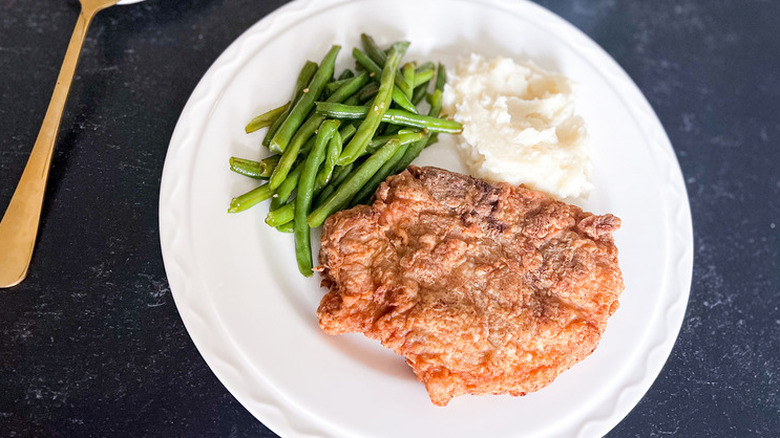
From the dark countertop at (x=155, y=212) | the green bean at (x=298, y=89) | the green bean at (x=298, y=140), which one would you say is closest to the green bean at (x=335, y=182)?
the green bean at (x=298, y=140)

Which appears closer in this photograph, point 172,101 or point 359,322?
point 359,322

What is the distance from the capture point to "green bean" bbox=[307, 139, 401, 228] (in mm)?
3836

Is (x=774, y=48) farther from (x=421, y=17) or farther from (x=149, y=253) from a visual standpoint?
(x=149, y=253)

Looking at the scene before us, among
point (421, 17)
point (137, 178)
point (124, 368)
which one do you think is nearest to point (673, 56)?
point (421, 17)

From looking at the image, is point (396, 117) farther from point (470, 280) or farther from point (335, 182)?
point (470, 280)

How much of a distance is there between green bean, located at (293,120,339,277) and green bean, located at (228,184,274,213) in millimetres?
198

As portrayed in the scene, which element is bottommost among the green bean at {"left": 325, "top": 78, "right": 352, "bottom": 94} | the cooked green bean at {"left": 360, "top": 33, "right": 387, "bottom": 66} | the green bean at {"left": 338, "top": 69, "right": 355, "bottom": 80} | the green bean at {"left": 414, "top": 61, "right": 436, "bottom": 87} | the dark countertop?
the dark countertop

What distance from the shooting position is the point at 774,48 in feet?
18.0

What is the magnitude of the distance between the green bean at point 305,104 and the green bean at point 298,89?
46mm

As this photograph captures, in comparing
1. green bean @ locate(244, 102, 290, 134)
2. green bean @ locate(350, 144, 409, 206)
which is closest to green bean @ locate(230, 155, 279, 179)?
green bean @ locate(244, 102, 290, 134)

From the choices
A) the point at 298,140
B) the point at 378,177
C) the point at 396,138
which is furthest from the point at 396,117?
the point at 298,140

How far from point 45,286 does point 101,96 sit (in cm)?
138

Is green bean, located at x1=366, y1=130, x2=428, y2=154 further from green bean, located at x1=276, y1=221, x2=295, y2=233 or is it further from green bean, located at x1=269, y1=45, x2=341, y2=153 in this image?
green bean, located at x1=276, y1=221, x2=295, y2=233

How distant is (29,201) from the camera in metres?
3.77
